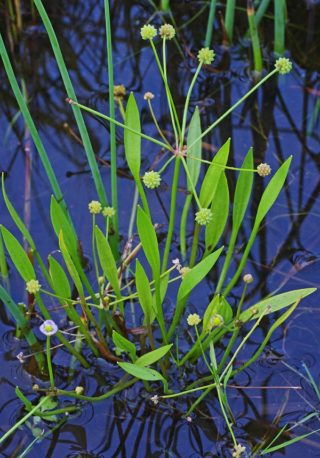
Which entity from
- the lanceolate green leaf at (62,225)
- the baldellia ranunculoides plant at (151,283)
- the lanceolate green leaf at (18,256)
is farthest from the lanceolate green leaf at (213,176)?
the lanceolate green leaf at (18,256)

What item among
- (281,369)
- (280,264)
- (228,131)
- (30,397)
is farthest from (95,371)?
(228,131)

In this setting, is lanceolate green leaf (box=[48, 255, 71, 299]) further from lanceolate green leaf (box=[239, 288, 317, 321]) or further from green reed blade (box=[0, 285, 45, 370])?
lanceolate green leaf (box=[239, 288, 317, 321])

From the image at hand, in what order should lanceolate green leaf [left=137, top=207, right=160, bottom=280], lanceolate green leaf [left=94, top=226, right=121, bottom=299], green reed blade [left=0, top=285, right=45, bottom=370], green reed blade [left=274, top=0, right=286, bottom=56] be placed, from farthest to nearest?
green reed blade [left=274, top=0, right=286, bottom=56]
green reed blade [left=0, top=285, right=45, bottom=370]
lanceolate green leaf [left=94, top=226, right=121, bottom=299]
lanceolate green leaf [left=137, top=207, right=160, bottom=280]

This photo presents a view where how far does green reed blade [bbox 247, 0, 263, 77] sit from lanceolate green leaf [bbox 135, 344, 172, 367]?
141cm

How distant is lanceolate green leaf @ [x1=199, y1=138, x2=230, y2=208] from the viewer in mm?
1701

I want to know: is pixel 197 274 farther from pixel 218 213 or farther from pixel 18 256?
pixel 18 256

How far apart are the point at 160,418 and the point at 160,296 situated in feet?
1.28

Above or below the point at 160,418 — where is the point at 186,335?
above

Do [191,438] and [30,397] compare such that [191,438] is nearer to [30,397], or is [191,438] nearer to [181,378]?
[181,378]

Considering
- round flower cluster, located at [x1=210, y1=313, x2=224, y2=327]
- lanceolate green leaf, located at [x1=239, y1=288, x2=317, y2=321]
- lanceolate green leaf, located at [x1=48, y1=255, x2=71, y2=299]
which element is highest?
lanceolate green leaf, located at [x1=48, y1=255, x2=71, y2=299]

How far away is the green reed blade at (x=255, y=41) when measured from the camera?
2635 millimetres

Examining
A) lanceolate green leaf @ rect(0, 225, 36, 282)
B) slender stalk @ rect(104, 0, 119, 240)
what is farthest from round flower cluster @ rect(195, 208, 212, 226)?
lanceolate green leaf @ rect(0, 225, 36, 282)

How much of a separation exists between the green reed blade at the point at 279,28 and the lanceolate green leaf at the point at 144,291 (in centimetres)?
138

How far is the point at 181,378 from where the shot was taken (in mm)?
1992
